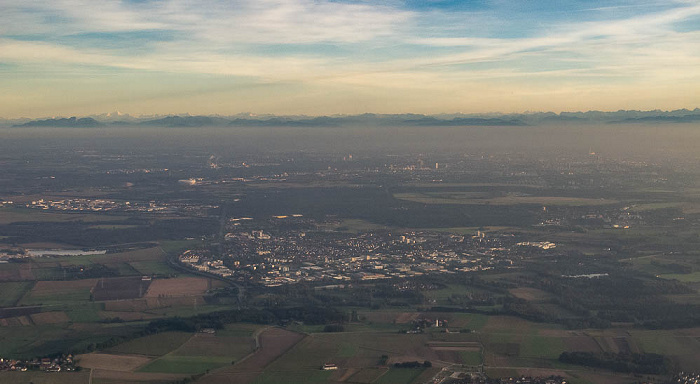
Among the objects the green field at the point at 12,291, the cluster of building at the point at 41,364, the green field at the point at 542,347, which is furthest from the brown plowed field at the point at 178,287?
the green field at the point at 542,347

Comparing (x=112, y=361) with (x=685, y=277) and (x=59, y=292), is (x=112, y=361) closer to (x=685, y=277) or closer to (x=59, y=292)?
(x=59, y=292)

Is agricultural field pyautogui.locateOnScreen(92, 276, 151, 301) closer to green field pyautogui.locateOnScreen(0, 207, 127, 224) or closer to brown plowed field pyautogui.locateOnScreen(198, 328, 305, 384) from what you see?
brown plowed field pyautogui.locateOnScreen(198, 328, 305, 384)

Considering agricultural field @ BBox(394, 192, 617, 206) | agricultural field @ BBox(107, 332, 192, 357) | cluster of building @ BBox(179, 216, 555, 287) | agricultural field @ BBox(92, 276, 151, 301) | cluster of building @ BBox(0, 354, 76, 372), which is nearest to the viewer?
cluster of building @ BBox(0, 354, 76, 372)

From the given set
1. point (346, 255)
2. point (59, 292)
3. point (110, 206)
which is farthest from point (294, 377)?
point (110, 206)

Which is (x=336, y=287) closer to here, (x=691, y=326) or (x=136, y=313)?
(x=136, y=313)

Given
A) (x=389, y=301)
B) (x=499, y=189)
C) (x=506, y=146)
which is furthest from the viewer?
(x=506, y=146)

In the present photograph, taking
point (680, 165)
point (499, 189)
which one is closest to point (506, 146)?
point (680, 165)

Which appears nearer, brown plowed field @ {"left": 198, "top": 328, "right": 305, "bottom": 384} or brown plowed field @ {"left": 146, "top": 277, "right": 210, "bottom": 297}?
brown plowed field @ {"left": 198, "top": 328, "right": 305, "bottom": 384}

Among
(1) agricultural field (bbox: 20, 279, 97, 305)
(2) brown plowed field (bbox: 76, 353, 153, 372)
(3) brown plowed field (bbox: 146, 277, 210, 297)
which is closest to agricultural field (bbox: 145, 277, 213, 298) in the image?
(3) brown plowed field (bbox: 146, 277, 210, 297)
